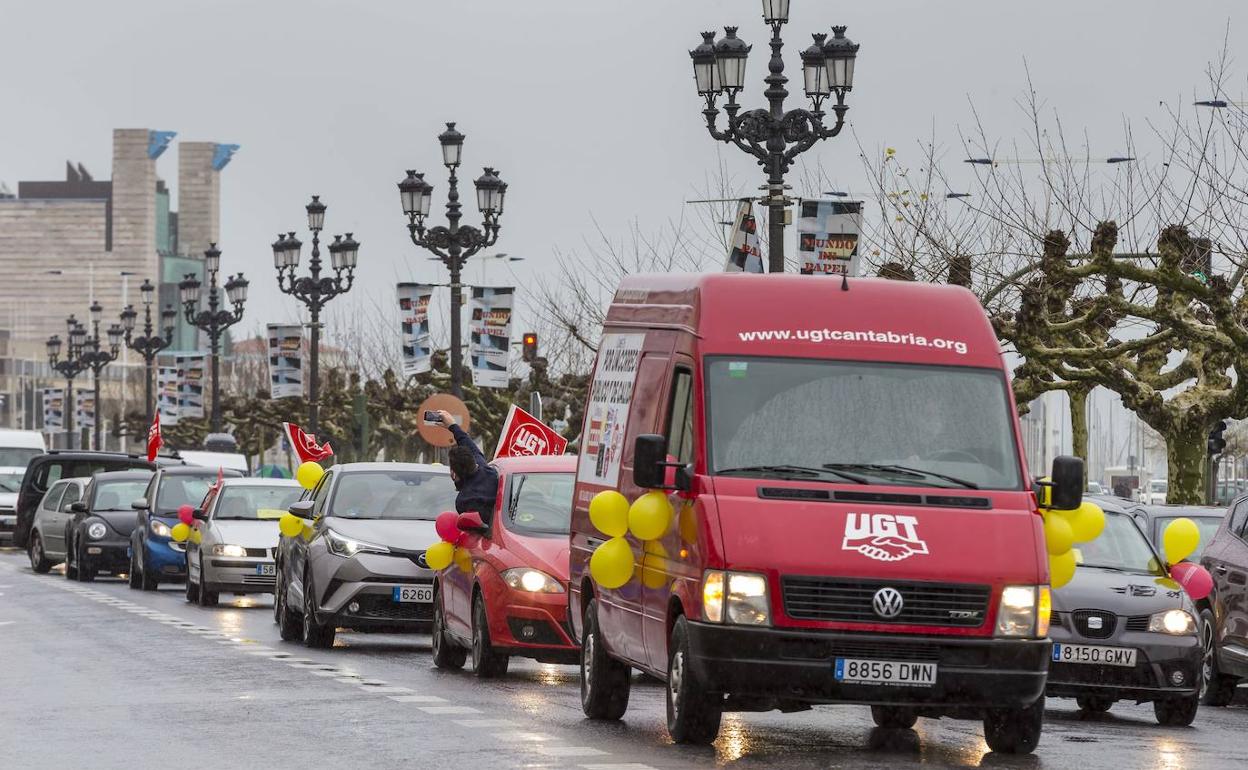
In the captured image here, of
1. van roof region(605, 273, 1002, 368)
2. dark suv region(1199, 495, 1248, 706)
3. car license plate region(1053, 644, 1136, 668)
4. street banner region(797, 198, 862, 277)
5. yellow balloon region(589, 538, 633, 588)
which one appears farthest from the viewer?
street banner region(797, 198, 862, 277)

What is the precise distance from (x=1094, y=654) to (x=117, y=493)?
79.7 ft

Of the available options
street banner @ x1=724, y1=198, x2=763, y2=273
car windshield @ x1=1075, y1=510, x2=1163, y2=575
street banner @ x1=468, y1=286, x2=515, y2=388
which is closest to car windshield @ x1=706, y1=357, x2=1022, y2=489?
car windshield @ x1=1075, y1=510, x2=1163, y2=575

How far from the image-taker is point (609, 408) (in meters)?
14.4

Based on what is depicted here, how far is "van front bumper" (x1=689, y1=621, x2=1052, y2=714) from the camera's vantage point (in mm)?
11602

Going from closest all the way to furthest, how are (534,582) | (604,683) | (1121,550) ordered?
(604,683) → (1121,550) → (534,582)

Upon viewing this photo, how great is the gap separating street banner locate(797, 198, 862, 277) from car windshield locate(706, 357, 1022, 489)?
1413cm

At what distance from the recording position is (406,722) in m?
13.7

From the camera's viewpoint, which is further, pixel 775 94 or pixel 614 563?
pixel 775 94

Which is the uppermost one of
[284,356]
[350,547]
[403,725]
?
[284,356]

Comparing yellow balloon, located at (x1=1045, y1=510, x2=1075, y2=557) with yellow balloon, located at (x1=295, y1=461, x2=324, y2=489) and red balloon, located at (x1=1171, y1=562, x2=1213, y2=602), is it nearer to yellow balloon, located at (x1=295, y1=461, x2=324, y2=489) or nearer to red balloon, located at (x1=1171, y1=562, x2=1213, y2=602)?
red balloon, located at (x1=1171, y1=562, x2=1213, y2=602)

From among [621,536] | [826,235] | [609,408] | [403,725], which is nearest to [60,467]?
[826,235]

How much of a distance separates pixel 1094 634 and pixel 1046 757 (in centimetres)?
335

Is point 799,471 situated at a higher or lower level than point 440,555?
higher

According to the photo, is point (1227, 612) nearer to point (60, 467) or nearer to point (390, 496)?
point (390, 496)
